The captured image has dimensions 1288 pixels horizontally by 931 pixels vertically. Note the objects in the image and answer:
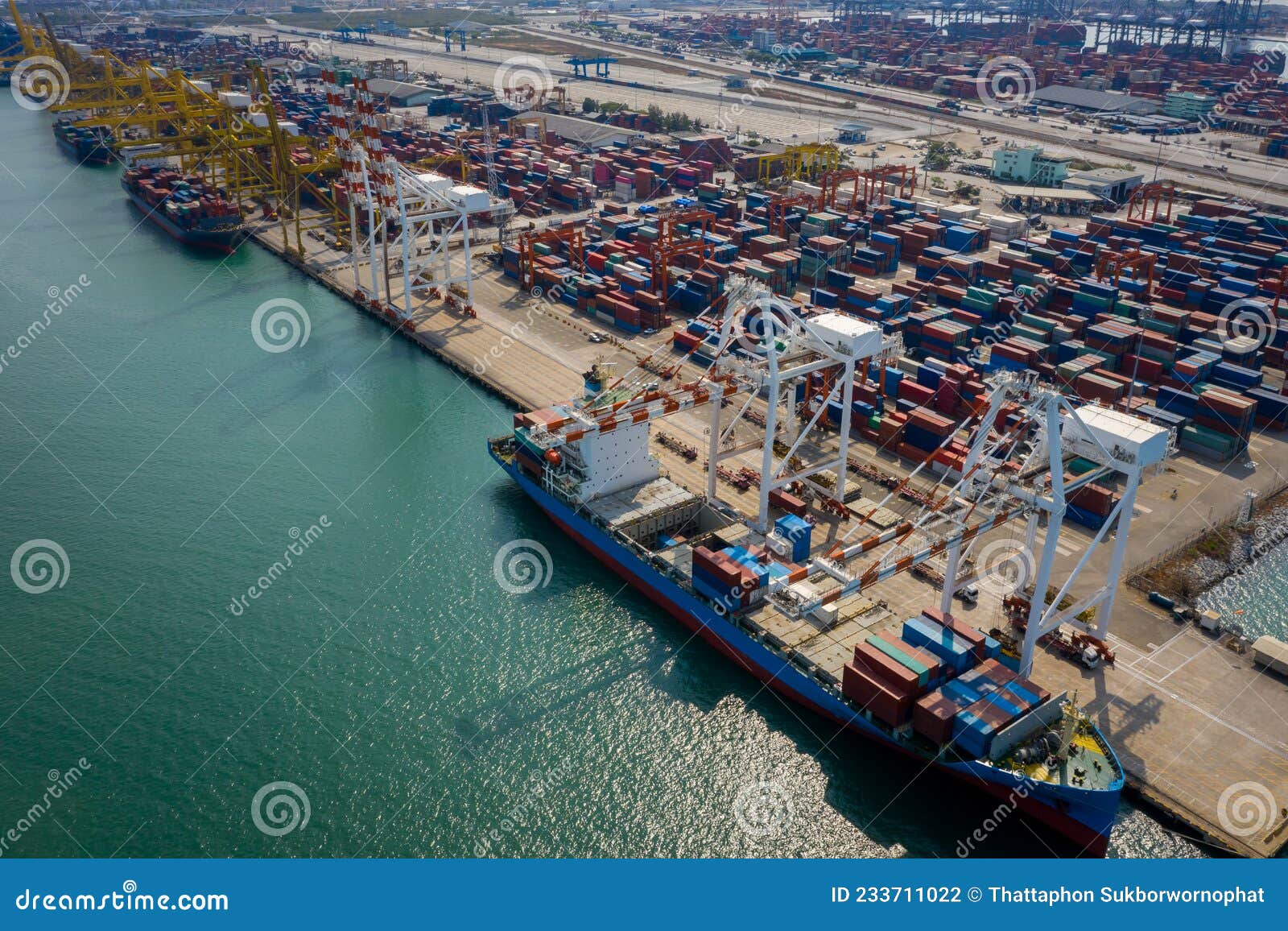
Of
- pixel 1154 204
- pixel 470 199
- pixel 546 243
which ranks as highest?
pixel 470 199

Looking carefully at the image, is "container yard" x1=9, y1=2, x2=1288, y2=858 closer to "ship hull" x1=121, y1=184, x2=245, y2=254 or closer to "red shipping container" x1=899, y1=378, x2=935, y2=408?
"red shipping container" x1=899, y1=378, x2=935, y2=408

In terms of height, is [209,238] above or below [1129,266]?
below

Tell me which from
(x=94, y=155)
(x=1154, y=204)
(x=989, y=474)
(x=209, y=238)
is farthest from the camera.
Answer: (x=94, y=155)

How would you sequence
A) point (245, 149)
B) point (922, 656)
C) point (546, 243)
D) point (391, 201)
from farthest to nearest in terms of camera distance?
point (245, 149), point (546, 243), point (391, 201), point (922, 656)

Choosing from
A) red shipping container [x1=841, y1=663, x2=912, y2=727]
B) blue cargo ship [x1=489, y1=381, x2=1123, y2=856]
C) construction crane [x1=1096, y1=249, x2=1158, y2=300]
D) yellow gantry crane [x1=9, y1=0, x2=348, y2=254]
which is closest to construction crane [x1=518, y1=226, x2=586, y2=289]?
yellow gantry crane [x1=9, y1=0, x2=348, y2=254]


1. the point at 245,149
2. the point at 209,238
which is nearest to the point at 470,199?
the point at 209,238

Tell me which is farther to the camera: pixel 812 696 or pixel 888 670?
pixel 812 696

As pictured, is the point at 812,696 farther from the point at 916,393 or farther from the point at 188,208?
the point at 188,208

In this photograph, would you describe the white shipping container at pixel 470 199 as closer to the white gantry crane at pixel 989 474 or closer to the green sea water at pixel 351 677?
the green sea water at pixel 351 677

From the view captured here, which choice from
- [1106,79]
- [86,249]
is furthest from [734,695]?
[1106,79]
